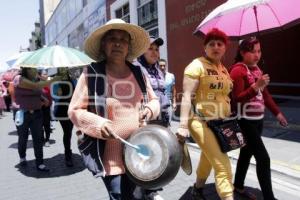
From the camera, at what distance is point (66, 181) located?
5.72 metres

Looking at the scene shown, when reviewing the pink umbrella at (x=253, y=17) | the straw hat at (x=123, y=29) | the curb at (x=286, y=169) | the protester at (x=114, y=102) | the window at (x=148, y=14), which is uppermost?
the window at (x=148, y=14)

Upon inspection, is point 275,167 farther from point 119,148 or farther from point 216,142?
point 119,148

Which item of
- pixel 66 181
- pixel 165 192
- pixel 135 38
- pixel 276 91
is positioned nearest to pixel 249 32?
pixel 135 38

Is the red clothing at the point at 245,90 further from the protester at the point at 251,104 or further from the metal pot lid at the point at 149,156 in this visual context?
the metal pot lid at the point at 149,156

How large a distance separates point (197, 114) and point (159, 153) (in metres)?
1.45

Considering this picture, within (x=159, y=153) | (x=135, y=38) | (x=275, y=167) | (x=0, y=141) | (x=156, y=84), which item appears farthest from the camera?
(x=0, y=141)

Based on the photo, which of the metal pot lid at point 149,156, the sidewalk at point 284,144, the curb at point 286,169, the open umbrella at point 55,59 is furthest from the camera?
the open umbrella at point 55,59

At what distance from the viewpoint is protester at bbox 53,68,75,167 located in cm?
651

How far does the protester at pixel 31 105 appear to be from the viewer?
6.37m

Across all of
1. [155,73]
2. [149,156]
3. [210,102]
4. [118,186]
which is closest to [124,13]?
[155,73]

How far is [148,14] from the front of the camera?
14.5 meters

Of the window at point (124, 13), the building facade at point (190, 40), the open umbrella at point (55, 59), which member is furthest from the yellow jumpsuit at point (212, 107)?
the window at point (124, 13)

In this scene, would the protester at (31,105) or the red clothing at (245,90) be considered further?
the protester at (31,105)

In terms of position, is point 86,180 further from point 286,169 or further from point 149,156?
point 149,156
